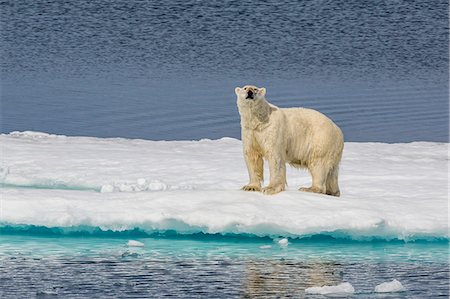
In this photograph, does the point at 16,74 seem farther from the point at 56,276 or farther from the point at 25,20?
the point at 56,276

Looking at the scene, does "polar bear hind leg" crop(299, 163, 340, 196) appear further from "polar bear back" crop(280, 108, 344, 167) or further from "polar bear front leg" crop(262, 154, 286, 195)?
"polar bear front leg" crop(262, 154, 286, 195)

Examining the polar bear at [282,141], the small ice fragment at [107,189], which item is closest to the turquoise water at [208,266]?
the polar bear at [282,141]

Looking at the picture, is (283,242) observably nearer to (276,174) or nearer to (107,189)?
(276,174)

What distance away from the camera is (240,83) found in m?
31.1

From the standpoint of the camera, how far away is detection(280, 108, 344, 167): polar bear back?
473 inches

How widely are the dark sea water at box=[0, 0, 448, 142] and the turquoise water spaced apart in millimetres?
11653

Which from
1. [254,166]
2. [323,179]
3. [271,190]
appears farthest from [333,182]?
[254,166]

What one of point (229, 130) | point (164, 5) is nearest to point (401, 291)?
point (229, 130)

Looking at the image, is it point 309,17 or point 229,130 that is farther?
point 309,17

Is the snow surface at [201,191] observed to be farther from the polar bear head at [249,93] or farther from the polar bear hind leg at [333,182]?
the polar bear head at [249,93]

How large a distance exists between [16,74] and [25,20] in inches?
346

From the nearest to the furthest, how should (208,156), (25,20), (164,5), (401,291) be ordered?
(401,291) < (208,156) < (25,20) < (164,5)

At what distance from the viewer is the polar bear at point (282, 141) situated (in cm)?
1168

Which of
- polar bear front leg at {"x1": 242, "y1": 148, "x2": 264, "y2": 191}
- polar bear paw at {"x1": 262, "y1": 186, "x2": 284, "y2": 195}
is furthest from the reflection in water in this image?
polar bear front leg at {"x1": 242, "y1": 148, "x2": 264, "y2": 191}
